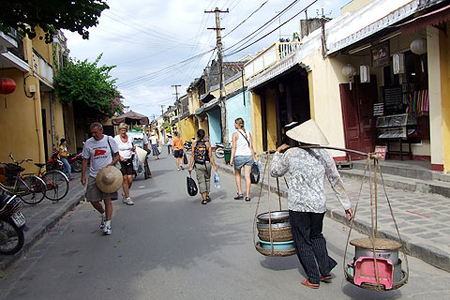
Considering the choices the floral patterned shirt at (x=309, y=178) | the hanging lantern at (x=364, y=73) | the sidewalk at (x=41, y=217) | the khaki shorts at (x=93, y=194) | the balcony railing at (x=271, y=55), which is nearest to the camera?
the floral patterned shirt at (x=309, y=178)

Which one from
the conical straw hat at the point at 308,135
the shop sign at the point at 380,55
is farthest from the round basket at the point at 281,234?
the shop sign at the point at 380,55

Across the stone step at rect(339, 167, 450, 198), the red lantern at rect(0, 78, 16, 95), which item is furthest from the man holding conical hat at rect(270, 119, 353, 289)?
the red lantern at rect(0, 78, 16, 95)

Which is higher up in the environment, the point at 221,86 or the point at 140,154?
the point at 221,86

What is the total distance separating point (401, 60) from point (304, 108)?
8012 mm

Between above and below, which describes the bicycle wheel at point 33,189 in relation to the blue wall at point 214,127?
below

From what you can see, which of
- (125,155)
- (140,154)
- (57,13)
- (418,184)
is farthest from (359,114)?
(57,13)

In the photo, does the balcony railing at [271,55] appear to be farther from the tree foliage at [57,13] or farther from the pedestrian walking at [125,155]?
the tree foliage at [57,13]

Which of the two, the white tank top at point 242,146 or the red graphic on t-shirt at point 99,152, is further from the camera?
the white tank top at point 242,146

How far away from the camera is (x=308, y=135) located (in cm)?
378

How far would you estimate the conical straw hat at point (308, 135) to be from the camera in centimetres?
375

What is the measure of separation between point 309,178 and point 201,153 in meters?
5.11

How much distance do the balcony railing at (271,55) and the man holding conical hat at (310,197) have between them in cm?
1084

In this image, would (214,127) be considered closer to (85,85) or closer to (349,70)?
(85,85)

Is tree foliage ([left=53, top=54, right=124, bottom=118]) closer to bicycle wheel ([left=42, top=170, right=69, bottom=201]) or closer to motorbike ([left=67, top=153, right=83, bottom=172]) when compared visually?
motorbike ([left=67, top=153, right=83, bottom=172])
